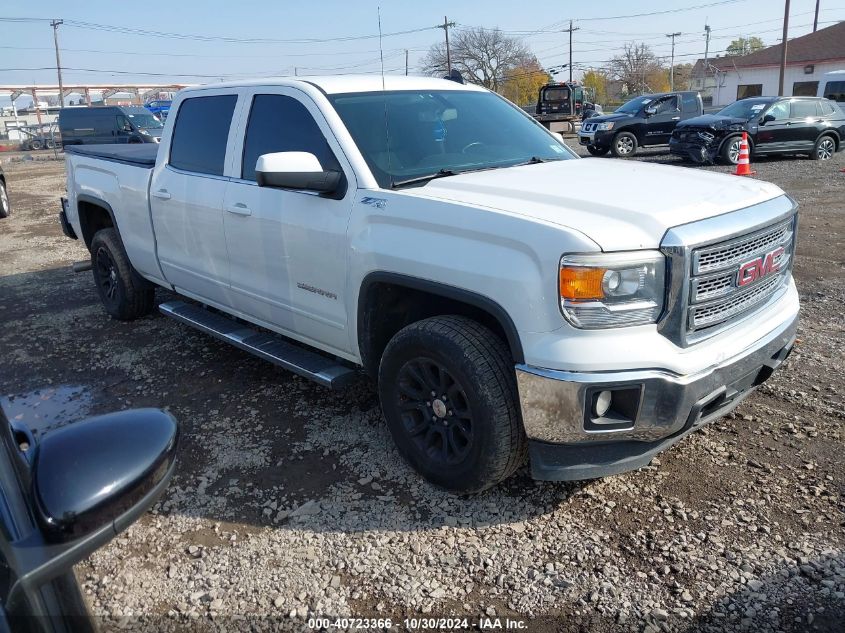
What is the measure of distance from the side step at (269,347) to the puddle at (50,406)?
0.86m

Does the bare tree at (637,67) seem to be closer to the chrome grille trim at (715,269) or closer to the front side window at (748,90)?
the front side window at (748,90)

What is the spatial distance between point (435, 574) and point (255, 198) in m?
2.42

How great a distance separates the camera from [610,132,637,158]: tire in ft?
64.0

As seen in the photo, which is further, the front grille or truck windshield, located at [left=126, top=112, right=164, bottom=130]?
truck windshield, located at [left=126, top=112, right=164, bottom=130]

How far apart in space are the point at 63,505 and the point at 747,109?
19.1 metres

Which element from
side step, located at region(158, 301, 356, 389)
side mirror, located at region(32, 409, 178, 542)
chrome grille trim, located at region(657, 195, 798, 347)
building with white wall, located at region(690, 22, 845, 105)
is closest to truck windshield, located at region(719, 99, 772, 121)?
chrome grille trim, located at region(657, 195, 798, 347)

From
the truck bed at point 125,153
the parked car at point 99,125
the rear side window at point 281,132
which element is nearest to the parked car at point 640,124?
the truck bed at point 125,153

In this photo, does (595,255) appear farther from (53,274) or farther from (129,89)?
(129,89)

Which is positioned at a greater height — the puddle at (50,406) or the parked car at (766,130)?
the parked car at (766,130)

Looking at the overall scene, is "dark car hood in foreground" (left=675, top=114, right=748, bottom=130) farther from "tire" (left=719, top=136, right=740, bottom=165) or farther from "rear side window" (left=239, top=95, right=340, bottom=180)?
"rear side window" (left=239, top=95, right=340, bottom=180)

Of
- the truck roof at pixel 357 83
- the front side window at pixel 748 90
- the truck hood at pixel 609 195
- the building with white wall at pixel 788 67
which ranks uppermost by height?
the building with white wall at pixel 788 67

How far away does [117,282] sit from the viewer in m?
6.21

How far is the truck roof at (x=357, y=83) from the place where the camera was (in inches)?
162

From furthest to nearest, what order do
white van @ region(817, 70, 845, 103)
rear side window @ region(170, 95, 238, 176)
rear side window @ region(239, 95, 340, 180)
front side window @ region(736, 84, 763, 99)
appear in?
front side window @ region(736, 84, 763, 99)
white van @ region(817, 70, 845, 103)
rear side window @ region(170, 95, 238, 176)
rear side window @ region(239, 95, 340, 180)
